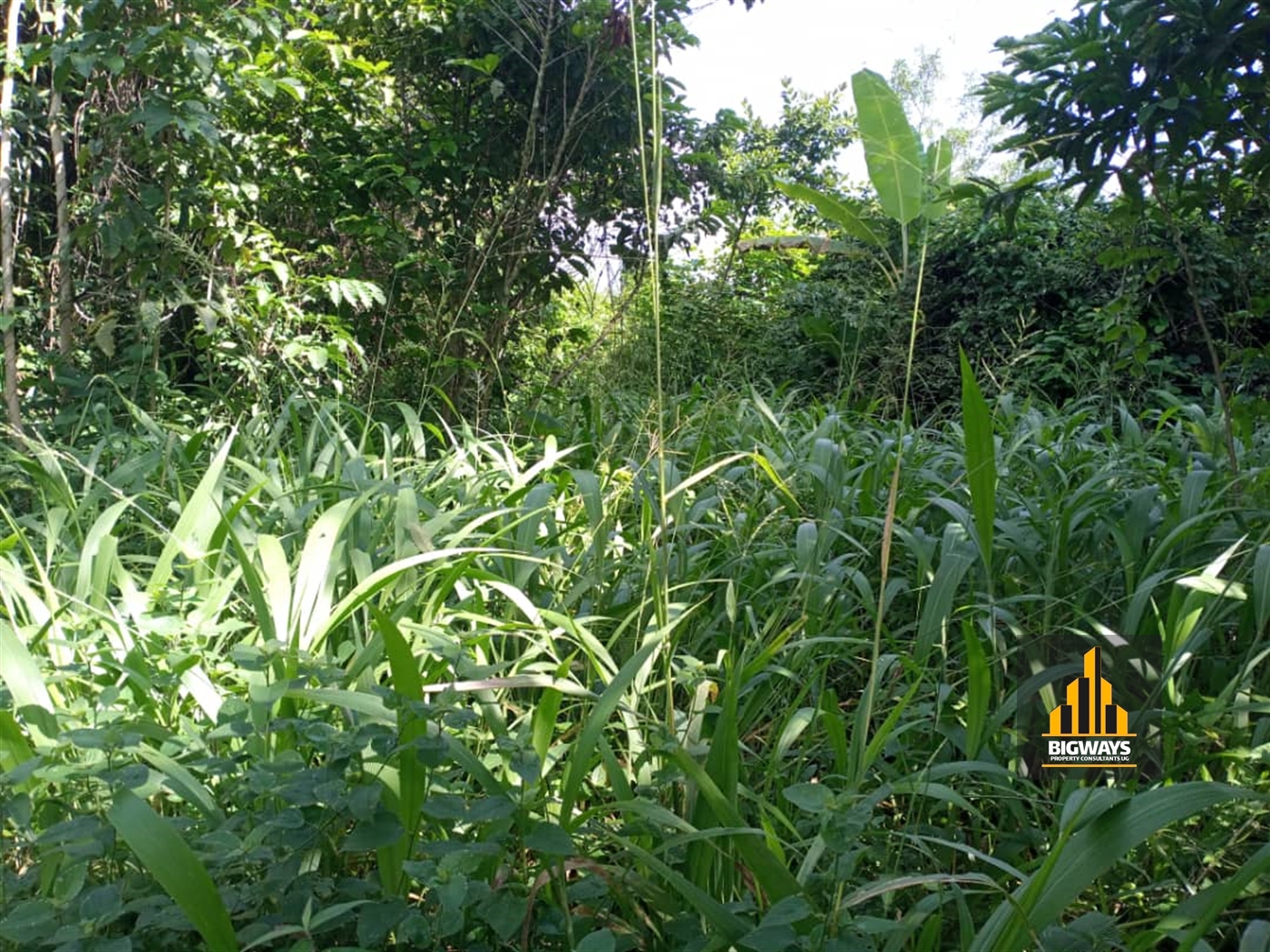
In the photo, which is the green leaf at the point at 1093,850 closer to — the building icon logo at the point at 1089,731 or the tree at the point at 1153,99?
the building icon logo at the point at 1089,731

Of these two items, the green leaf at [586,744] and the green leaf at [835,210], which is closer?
the green leaf at [586,744]

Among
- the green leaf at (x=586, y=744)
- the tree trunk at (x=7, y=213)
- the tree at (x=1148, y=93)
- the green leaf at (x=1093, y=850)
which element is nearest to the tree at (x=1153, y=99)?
the tree at (x=1148, y=93)

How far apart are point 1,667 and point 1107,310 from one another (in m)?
2.52

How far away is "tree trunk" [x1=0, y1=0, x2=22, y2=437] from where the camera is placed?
119 inches

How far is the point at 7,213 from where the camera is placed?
311 centimetres

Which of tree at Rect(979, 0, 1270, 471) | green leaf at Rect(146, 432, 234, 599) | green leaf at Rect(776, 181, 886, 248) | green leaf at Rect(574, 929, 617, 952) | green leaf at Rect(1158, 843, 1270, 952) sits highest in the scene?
tree at Rect(979, 0, 1270, 471)

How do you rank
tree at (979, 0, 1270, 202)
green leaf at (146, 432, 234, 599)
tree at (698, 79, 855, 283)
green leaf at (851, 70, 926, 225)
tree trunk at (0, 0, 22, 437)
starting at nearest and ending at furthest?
green leaf at (851, 70, 926, 225) < green leaf at (146, 432, 234, 599) < tree at (979, 0, 1270, 202) < tree trunk at (0, 0, 22, 437) < tree at (698, 79, 855, 283)

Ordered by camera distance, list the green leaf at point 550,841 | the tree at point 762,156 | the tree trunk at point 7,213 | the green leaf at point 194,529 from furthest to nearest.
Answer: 1. the tree at point 762,156
2. the tree trunk at point 7,213
3. the green leaf at point 194,529
4. the green leaf at point 550,841

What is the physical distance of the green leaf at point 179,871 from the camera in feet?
3.06

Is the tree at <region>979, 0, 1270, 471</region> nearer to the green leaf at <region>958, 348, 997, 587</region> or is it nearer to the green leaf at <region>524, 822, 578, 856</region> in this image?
the green leaf at <region>958, 348, 997, 587</region>

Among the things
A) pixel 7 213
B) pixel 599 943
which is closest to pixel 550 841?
pixel 599 943

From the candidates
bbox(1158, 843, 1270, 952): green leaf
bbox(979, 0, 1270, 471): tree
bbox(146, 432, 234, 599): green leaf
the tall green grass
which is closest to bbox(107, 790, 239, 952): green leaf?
the tall green grass

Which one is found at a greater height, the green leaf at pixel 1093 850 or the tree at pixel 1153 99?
the tree at pixel 1153 99

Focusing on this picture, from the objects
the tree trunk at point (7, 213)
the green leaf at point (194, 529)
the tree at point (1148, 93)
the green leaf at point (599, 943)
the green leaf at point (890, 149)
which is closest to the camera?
the green leaf at point (599, 943)
